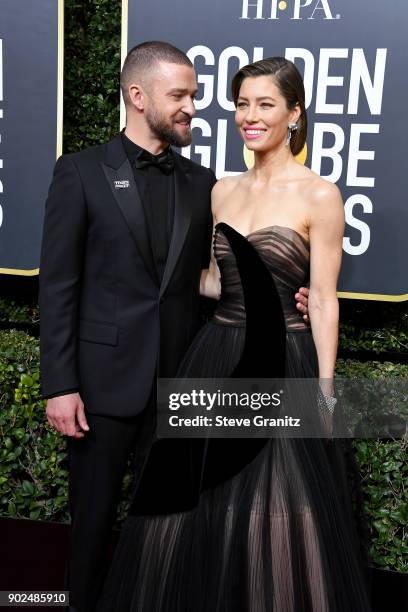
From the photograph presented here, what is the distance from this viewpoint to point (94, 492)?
2230 millimetres

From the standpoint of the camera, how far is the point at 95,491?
2232 millimetres

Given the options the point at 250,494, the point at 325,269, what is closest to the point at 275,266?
the point at 325,269

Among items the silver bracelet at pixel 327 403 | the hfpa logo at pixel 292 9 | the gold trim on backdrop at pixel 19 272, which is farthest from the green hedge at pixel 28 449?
the hfpa logo at pixel 292 9

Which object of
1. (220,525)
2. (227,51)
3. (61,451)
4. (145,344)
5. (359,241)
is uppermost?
(227,51)

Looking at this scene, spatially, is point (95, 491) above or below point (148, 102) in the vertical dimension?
below

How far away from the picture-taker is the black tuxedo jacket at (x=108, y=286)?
205cm

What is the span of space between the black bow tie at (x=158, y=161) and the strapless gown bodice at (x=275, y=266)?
0.25 meters

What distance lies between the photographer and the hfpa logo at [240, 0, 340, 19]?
2.76 meters

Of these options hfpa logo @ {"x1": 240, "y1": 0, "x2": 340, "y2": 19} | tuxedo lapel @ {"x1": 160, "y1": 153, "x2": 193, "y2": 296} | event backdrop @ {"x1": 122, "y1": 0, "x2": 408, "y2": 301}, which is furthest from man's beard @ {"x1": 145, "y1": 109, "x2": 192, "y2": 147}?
hfpa logo @ {"x1": 240, "y1": 0, "x2": 340, "y2": 19}

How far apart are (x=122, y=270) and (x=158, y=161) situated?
36 cm

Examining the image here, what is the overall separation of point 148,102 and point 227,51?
92 cm

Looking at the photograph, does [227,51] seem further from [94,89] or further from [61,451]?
[61,451]

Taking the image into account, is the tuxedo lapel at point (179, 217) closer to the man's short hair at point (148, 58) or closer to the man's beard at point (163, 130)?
the man's beard at point (163, 130)

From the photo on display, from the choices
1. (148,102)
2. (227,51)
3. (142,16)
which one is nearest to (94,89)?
(142,16)
